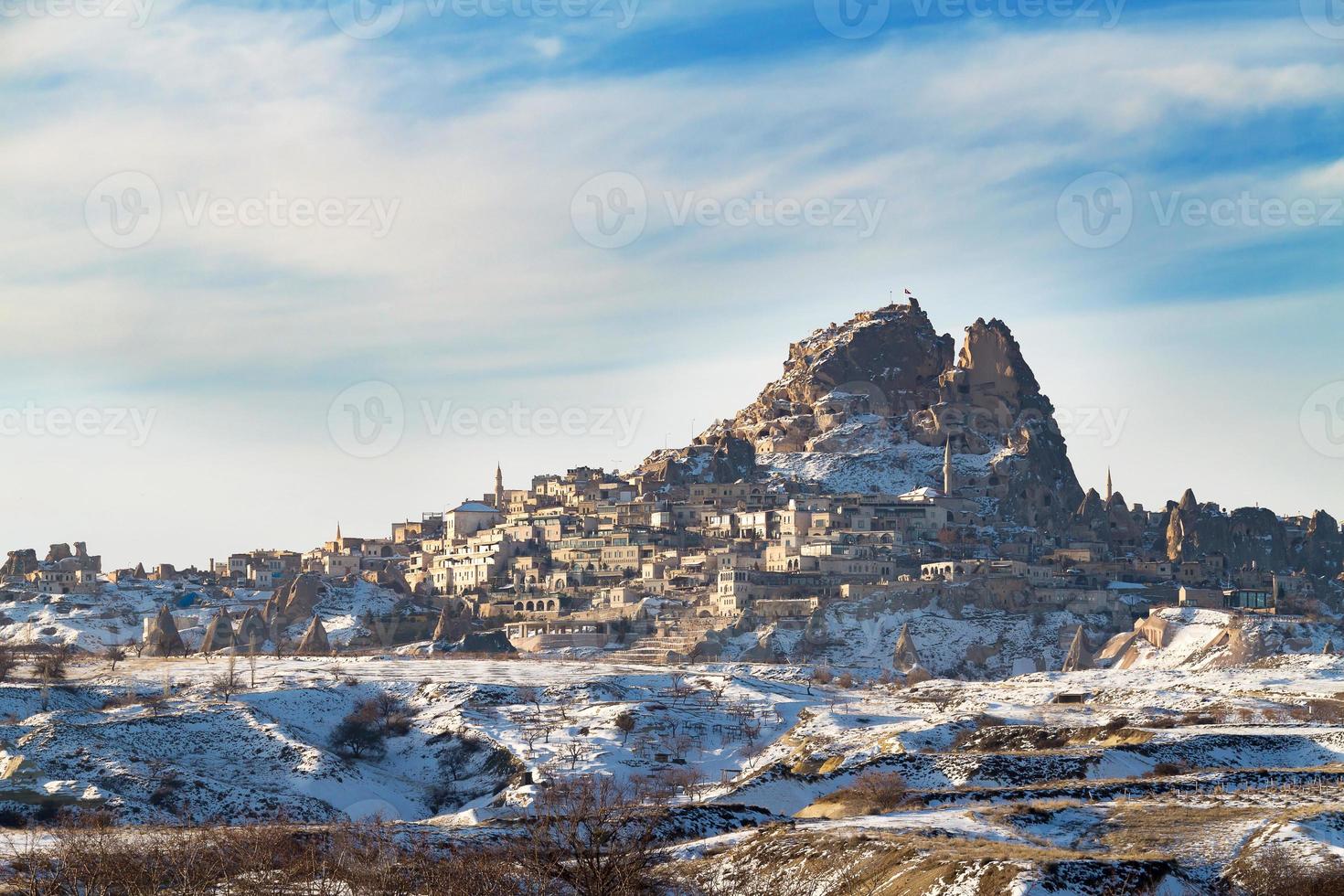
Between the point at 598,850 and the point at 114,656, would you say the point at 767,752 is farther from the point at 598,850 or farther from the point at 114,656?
the point at 114,656

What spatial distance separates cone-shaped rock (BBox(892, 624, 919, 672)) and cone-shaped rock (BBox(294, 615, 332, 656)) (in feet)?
164

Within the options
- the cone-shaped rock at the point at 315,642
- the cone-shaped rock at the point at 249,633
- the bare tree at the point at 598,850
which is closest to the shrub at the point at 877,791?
the bare tree at the point at 598,850

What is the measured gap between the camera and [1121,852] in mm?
80688

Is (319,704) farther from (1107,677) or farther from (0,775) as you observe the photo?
(1107,677)

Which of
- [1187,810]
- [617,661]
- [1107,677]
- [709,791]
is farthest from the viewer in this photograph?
[617,661]

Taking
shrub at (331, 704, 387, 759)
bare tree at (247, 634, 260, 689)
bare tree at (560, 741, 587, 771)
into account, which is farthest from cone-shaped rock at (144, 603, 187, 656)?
bare tree at (560, 741, 587, 771)

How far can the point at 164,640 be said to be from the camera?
186 m

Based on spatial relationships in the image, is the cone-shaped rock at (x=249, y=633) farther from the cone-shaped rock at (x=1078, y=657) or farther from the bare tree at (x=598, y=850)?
the bare tree at (x=598, y=850)

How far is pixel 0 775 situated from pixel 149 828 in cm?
2494

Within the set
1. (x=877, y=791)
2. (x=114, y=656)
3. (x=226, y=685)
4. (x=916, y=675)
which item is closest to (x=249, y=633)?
(x=114, y=656)

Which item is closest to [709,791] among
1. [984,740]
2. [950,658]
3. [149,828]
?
[984,740]

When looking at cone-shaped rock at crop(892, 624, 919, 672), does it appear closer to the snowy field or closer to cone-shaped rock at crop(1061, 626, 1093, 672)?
the snowy field

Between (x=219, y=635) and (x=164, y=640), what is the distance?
9.22m

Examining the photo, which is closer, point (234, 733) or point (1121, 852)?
point (1121, 852)
